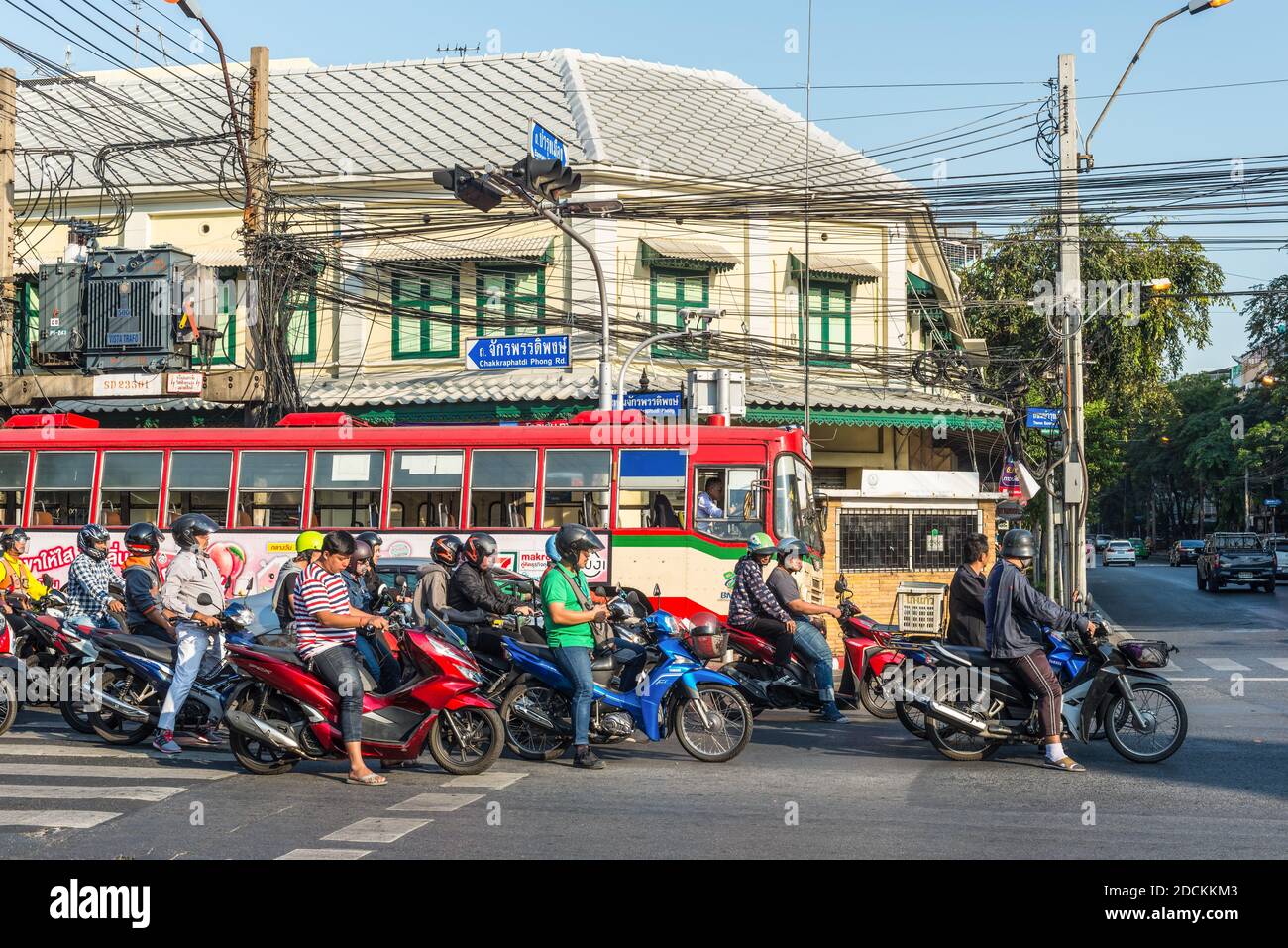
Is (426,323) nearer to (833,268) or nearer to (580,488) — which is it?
(833,268)

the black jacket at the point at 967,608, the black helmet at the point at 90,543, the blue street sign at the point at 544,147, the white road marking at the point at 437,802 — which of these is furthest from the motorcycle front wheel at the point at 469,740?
the blue street sign at the point at 544,147

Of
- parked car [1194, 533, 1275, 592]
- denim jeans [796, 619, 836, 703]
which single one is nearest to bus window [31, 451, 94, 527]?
denim jeans [796, 619, 836, 703]

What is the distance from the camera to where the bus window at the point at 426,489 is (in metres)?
17.1

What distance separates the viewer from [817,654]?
38.2 feet

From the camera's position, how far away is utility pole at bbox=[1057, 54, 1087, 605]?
73.8ft

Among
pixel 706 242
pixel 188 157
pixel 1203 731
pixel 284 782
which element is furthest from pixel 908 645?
pixel 188 157

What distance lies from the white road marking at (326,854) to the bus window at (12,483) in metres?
13.7

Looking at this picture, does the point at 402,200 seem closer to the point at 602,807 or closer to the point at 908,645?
the point at 908,645

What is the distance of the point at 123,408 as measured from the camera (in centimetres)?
2477

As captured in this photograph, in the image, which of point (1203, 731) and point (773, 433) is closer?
point (1203, 731)

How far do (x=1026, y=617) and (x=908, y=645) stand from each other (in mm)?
1449

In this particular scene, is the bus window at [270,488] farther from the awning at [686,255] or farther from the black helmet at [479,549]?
the awning at [686,255]

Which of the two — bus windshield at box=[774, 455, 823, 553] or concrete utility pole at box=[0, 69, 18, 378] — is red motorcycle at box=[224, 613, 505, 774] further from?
concrete utility pole at box=[0, 69, 18, 378]

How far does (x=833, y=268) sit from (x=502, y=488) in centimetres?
1150
